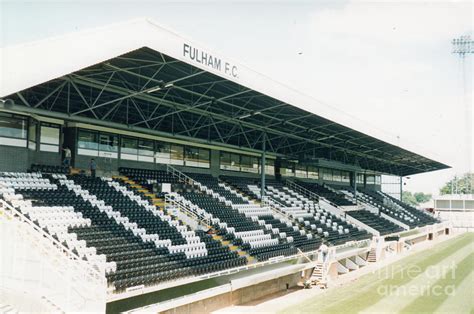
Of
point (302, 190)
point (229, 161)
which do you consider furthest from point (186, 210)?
point (302, 190)

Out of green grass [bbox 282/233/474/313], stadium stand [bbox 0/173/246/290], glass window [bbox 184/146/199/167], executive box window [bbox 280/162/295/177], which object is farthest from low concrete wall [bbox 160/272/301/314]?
executive box window [bbox 280/162/295/177]

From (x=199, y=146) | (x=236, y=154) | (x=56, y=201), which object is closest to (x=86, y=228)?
(x=56, y=201)

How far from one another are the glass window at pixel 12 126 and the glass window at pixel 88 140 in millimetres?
3463

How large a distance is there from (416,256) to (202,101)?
1799 cm

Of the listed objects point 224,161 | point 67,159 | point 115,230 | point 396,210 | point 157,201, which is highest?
point 224,161

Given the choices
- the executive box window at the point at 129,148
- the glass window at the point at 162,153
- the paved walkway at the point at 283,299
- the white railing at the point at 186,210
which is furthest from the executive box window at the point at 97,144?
the paved walkway at the point at 283,299

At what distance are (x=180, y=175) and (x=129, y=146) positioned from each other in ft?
11.6

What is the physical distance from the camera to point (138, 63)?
13586 mm

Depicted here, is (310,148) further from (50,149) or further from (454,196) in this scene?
(454,196)

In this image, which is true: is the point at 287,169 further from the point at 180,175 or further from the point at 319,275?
the point at 319,275

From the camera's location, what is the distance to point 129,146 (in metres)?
22.1

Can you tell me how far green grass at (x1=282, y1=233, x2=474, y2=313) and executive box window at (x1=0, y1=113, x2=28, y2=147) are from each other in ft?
38.1

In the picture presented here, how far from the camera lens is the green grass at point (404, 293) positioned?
1439cm

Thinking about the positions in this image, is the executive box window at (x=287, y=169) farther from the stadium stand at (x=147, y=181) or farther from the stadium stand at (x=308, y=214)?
the stadium stand at (x=147, y=181)
